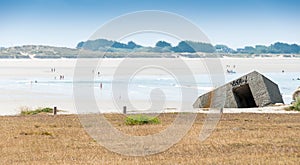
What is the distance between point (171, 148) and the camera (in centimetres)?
1424

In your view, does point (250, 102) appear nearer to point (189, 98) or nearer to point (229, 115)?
point (229, 115)

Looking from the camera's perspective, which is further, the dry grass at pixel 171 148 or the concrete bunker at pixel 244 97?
the concrete bunker at pixel 244 97

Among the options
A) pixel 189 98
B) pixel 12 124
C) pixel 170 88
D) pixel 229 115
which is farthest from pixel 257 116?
pixel 170 88

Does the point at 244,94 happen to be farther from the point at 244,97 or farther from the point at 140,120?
the point at 140,120

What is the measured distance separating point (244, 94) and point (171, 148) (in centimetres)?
1785

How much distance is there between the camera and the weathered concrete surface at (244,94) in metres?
29.4

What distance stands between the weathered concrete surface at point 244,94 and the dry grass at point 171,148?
8.14 metres

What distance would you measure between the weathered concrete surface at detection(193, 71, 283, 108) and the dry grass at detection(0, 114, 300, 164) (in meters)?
8.14

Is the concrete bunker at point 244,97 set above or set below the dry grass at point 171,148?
below

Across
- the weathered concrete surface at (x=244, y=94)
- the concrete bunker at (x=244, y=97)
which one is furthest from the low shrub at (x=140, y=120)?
the concrete bunker at (x=244, y=97)

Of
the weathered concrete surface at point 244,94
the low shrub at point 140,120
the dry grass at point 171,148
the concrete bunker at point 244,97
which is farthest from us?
the concrete bunker at point 244,97

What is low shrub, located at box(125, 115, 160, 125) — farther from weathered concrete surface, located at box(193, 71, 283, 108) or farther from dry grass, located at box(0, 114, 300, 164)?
weathered concrete surface, located at box(193, 71, 283, 108)

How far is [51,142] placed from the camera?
1540 cm

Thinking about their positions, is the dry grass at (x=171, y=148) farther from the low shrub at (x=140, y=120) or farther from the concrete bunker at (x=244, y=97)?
the concrete bunker at (x=244, y=97)
